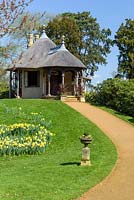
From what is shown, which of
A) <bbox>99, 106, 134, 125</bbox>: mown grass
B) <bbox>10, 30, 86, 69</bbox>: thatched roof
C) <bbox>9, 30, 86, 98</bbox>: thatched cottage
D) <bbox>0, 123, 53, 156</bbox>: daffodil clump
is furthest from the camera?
<bbox>9, 30, 86, 98</bbox>: thatched cottage

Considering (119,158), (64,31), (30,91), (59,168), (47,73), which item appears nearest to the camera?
(59,168)

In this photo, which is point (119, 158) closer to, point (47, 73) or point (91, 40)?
point (47, 73)

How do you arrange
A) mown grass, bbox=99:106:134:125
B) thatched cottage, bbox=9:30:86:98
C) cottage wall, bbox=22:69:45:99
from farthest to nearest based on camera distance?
cottage wall, bbox=22:69:45:99 < thatched cottage, bbox=9:30:86:98 < mown grass, bbox=99:106:134:125

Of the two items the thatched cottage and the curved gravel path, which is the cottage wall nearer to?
the thatched cottage

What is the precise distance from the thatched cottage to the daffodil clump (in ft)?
49.2

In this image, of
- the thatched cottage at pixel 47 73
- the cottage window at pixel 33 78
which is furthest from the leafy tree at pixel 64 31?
the cottage window at pixel 33 78

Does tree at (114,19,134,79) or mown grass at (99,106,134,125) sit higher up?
tree at (114,19,134,79)

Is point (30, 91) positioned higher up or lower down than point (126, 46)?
lower down

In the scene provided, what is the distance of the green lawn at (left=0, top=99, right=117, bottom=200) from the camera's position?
31.9 ft

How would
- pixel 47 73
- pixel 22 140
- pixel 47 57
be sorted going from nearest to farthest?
pixel 22 140, pixel 47 73, pixel 47 57

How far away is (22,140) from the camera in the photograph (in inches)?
642

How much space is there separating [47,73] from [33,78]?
6.22 ft

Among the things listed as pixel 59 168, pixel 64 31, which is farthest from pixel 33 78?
pixel 59 168

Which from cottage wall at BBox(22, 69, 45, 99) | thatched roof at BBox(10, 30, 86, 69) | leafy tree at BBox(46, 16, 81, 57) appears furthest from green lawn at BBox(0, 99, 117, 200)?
leafy tree at BBox(46, 16, 81, 57)
